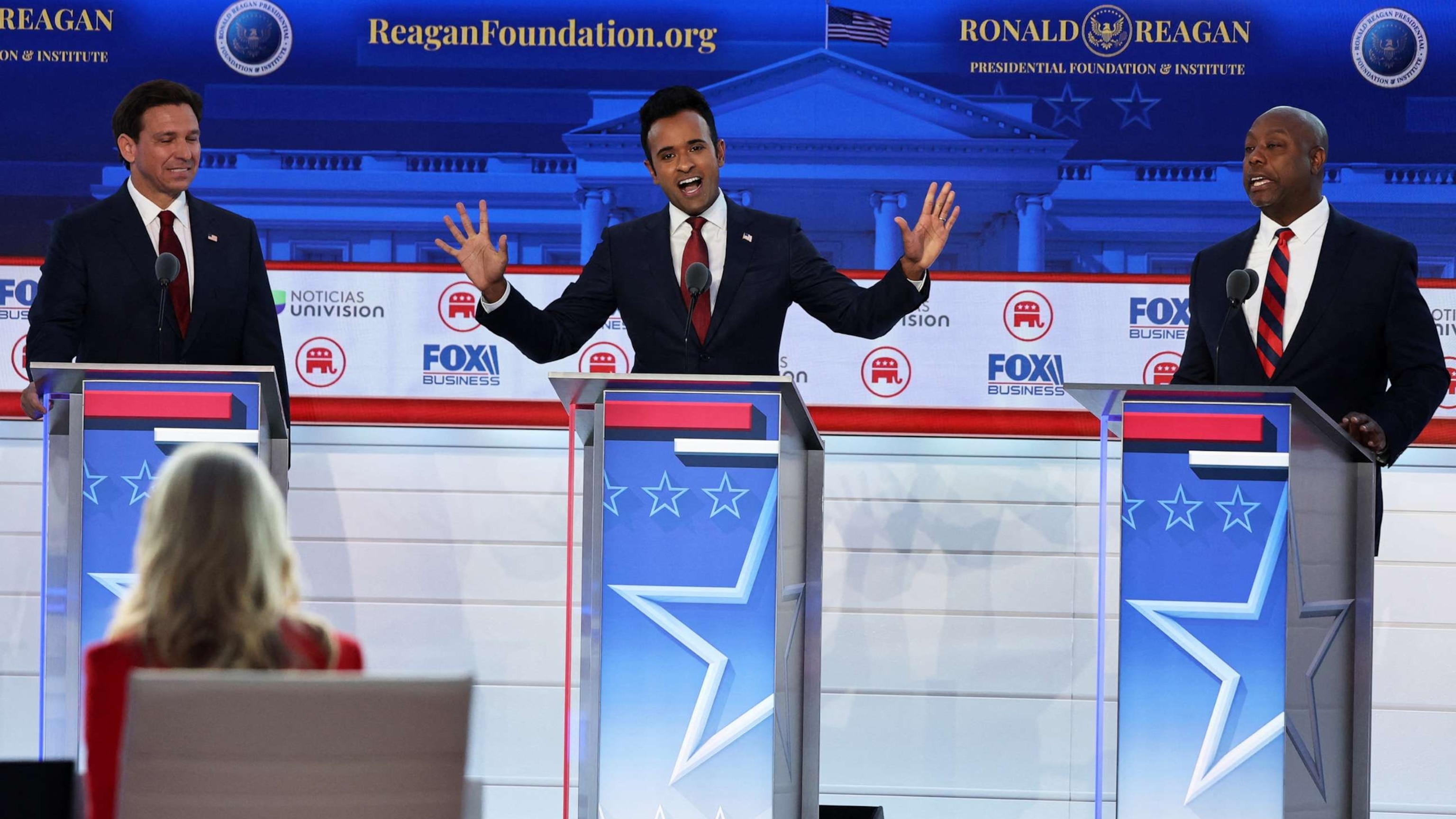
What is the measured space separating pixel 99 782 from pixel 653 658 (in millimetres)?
1220

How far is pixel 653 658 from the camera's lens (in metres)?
2.57

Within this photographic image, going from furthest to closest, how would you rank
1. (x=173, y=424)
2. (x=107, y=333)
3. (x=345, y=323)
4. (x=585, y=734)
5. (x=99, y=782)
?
(x=345, y=323) → (x=107, y=333) → (x=173, y=424) → (x=585, y=734) → (x=99, y=782)

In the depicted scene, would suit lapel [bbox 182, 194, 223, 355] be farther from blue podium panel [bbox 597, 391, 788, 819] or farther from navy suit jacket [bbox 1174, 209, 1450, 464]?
navy suit jacket [bbox 1174, 209, 1450, 464]

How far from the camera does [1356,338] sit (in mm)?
3117

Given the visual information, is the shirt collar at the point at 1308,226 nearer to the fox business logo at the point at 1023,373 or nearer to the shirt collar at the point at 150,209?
the fox business logo at the point at 1023,373

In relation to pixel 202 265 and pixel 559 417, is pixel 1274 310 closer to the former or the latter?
pixel 559 417

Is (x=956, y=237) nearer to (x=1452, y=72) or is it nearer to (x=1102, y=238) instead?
(x=1102, y=238)

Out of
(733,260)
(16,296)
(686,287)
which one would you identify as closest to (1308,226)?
(733,260)

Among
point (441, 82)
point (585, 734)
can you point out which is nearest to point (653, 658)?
point (585, 734)

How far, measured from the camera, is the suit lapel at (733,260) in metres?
3.28

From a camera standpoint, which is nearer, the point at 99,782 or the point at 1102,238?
the point at 99,782

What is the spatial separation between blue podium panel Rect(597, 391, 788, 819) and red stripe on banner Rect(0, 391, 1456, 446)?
184 centimetres

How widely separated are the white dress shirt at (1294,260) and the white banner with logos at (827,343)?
3.41 feet

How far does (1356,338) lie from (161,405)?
257 cm
